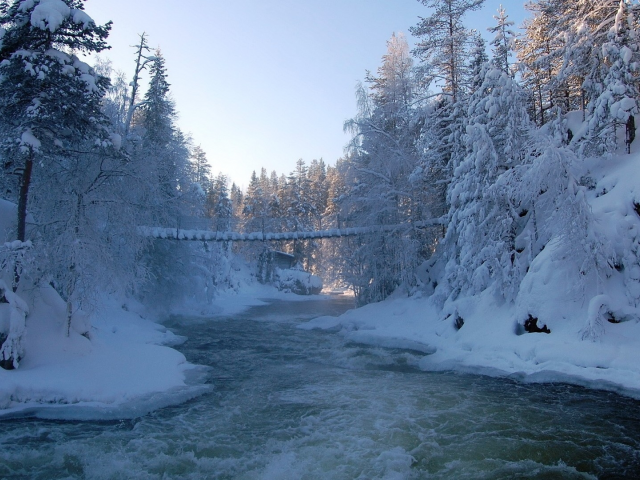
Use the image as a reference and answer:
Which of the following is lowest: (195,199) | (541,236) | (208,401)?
(208,401)

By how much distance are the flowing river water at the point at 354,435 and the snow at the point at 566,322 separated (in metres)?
0.88

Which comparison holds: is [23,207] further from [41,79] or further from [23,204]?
[41,79]

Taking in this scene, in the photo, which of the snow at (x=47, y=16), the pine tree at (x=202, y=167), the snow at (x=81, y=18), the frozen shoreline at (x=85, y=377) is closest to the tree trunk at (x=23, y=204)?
the frozen shoreline at (x=85, y=377)

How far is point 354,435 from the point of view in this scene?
721 cm

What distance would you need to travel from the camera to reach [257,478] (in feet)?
19.2

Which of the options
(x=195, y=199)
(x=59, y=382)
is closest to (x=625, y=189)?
(x=59, y=382)

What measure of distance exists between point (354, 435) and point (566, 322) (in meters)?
7.33

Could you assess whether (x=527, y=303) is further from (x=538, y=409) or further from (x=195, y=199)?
(x=195, y=199)

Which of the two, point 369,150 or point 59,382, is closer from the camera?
point 59,382

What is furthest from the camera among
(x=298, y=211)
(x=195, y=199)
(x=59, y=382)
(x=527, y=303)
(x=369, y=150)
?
(x=298, y=211)

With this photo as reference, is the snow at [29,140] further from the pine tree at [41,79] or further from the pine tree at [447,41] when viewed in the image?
the pine tree at [447,41]

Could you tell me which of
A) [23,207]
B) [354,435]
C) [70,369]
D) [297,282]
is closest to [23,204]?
[23,207]

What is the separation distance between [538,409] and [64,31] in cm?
1326

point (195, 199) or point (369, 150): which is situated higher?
point (369, 150)
